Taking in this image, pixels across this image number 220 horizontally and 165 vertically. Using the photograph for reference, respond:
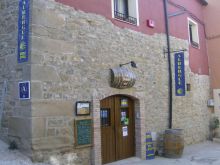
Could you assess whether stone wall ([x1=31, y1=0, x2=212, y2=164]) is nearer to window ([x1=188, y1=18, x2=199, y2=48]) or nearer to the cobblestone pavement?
the cobblestone pavement

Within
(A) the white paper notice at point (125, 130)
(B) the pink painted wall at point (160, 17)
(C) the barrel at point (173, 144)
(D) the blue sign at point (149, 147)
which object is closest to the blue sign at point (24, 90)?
(B) the pink painted wall at point (160, 17)

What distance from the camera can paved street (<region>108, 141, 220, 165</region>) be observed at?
7.65 metres

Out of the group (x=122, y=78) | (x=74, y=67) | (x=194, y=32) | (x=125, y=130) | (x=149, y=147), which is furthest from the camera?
(x=194, y=32)

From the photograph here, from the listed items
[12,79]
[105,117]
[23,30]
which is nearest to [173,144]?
[105,117]

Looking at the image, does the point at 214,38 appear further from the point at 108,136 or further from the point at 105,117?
the point at 108,136

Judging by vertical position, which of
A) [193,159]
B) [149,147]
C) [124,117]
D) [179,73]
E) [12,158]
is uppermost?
[179,73]

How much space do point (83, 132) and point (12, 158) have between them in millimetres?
1696

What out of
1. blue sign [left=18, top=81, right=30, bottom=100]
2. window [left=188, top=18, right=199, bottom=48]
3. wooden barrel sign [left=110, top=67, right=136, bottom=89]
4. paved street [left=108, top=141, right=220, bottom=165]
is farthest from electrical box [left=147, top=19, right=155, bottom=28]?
blue sign [left=18, top=81, right=30, bottom=100]

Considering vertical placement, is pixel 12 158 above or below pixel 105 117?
below

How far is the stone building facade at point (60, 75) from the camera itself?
18.7ft

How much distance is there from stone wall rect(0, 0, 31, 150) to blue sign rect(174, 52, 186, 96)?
5108 mm

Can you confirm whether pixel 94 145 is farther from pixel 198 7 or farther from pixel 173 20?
pixel 198 7

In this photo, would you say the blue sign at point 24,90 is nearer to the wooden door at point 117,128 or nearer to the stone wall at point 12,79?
the stone wall at point 12,79

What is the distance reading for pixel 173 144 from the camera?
27.5ft
